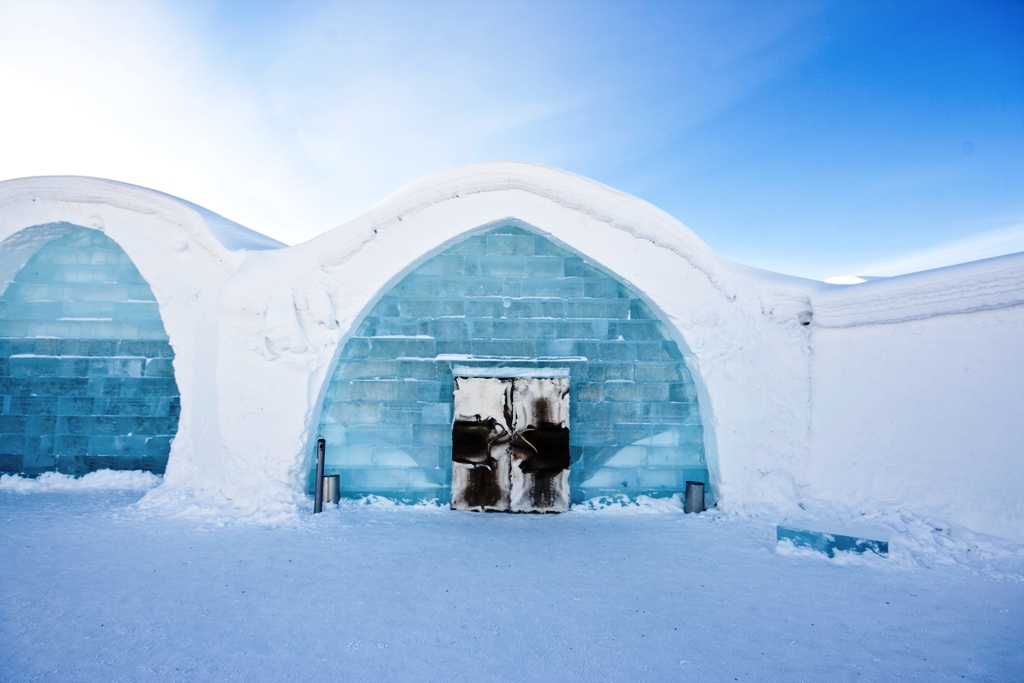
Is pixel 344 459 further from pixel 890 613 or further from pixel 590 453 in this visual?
pixel 890 613

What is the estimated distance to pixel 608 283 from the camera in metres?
5.58

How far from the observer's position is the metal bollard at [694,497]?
518 cm

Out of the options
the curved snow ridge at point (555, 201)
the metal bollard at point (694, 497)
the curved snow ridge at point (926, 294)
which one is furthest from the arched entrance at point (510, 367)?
the curved snow ridge at point (926, 294)

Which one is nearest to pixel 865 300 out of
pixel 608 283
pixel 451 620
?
pixel 608 283

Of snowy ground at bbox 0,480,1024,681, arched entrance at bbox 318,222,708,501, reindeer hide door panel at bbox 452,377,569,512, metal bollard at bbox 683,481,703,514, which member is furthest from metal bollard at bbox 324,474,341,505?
metal bollard at bbox 683,481,703,514

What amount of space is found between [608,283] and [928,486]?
3.73 meters

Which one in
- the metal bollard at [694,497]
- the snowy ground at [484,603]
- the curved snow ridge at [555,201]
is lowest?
the snowy ground at [484,603]

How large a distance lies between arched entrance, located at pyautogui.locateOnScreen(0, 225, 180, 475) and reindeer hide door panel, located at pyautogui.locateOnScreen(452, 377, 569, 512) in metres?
3.67

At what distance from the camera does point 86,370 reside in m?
5.80

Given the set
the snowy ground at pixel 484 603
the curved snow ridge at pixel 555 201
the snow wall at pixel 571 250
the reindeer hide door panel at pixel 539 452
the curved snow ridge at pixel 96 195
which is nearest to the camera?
the snowy ground at pixel 484 603

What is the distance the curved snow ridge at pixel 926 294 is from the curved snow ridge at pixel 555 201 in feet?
3.75

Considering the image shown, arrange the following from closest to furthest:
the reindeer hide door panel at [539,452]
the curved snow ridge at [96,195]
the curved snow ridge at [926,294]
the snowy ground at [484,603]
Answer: the snowy ground at [484,603], the curved snow ridge at [926,294], the reindeer hide door panel at [539,452], the curved snow ridge at [96,195]

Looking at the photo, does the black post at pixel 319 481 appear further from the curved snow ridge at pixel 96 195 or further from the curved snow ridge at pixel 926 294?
Result: the curved snow ridge at pixel 926 294

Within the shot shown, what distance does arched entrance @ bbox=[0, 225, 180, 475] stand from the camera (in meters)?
5.76
